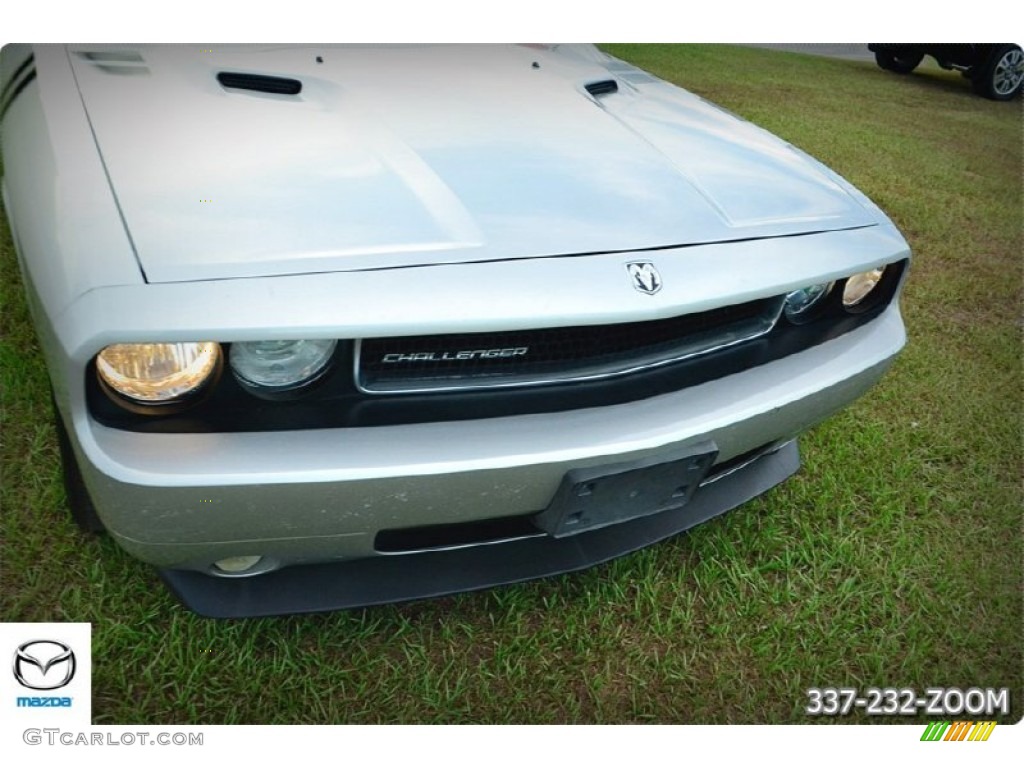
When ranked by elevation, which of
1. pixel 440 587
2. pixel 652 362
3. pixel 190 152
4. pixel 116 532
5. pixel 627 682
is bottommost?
pixel 627 682

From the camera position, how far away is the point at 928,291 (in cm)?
290

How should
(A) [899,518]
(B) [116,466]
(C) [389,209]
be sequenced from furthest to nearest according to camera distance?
(A) [899,518]
(C) [389,209]
(B) [116,466]

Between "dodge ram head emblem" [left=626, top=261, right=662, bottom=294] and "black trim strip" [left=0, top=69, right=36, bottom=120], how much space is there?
1.16 meters

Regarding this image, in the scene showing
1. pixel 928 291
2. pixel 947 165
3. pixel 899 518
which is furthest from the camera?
pixel 947 165

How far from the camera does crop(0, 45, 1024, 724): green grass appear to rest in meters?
1.32

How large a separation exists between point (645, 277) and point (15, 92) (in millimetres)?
1259

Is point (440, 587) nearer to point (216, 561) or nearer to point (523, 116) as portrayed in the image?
point (216, 561)

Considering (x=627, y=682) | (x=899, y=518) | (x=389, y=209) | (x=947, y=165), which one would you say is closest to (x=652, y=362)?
(x=389, y=209)

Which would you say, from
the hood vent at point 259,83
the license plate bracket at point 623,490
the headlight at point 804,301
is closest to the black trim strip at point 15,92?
the hood vent at point 259,83

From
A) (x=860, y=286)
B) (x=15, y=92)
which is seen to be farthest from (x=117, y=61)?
(x=860, y=286)

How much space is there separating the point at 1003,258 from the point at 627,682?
268cm

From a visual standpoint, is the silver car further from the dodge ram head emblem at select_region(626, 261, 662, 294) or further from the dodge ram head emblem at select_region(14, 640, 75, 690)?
the dodge ram head emblem at select_region(14, 640, 75, 690)

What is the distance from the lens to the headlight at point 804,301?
4.80 ft

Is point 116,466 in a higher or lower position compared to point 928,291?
higher
